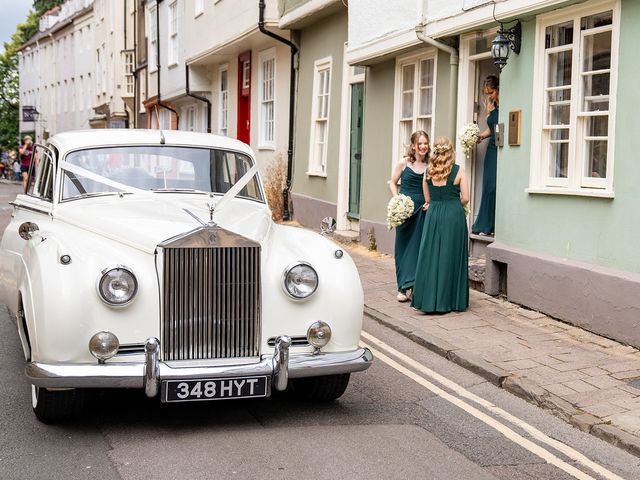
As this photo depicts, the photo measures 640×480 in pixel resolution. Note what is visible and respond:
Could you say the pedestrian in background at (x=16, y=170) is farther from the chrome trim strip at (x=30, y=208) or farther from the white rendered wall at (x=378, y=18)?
the chrome trim strip at (x=30, y=208)

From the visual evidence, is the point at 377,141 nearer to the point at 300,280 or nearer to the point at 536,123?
the point at 536,123

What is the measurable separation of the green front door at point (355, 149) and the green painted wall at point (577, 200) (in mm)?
5764

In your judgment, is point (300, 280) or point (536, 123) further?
point (536, 123)

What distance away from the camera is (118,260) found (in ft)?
18.2

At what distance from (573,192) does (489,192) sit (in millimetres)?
2396

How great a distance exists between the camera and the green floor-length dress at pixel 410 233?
34.1 feet

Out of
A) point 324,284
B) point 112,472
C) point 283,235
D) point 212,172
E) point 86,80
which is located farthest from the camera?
point 86,80

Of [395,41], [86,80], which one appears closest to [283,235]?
[395,41]

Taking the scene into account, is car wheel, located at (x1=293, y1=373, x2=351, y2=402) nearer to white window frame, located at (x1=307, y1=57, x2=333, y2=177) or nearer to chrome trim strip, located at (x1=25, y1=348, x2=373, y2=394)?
chrome trim strip, located at (x1=25, y1=348, x2=373, y2=394)

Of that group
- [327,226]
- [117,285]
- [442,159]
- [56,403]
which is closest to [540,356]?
[327,226]

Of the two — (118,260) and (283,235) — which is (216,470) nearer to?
(118,260)

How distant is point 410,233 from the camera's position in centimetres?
1052

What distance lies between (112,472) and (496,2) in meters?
7.11

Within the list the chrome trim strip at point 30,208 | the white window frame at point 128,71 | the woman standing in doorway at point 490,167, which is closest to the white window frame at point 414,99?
the woman standing in doorway at point 490,167
